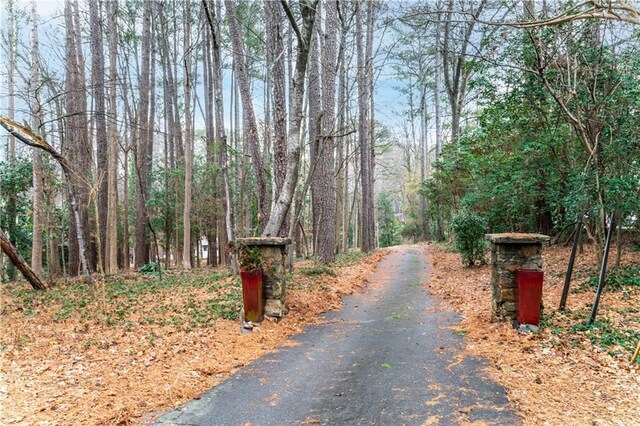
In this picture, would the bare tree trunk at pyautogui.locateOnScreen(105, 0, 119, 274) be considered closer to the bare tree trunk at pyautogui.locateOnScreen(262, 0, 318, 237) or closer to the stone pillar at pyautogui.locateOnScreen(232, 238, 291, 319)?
the bare tree trunk at pyautogui.locateOnScreen(262, 0, 318, 237)

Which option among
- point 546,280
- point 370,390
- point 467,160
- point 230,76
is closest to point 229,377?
point 370,390

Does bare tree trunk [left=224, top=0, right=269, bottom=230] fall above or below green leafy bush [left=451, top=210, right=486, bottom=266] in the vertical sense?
above

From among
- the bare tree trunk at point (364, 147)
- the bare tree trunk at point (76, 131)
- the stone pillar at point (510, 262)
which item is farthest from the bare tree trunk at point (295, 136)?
the bare tree trunk at point (364, 147)

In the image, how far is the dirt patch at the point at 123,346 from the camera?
3211 millimetres

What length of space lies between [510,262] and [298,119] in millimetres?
4050

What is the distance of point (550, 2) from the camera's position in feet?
22.5

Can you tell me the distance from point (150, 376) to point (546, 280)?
7.63 meters

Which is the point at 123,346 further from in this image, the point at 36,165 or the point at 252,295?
the point at 36,165

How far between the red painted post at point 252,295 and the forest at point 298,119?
103 centimetres

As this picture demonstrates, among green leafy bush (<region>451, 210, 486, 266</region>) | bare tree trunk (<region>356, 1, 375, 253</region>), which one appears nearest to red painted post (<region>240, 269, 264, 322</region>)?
green leafy bush (<region>451, 210, 486, 266</region>)

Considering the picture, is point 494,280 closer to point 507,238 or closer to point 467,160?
point 507,238

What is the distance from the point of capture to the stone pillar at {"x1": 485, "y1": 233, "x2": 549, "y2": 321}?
5004 mm

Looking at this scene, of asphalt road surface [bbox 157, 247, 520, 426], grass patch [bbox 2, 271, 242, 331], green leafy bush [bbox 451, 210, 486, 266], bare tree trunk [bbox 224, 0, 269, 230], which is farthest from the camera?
green leafy bush [bbox 451, 210, 486, 266]

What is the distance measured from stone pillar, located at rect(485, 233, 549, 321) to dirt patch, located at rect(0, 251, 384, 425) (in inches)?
110
